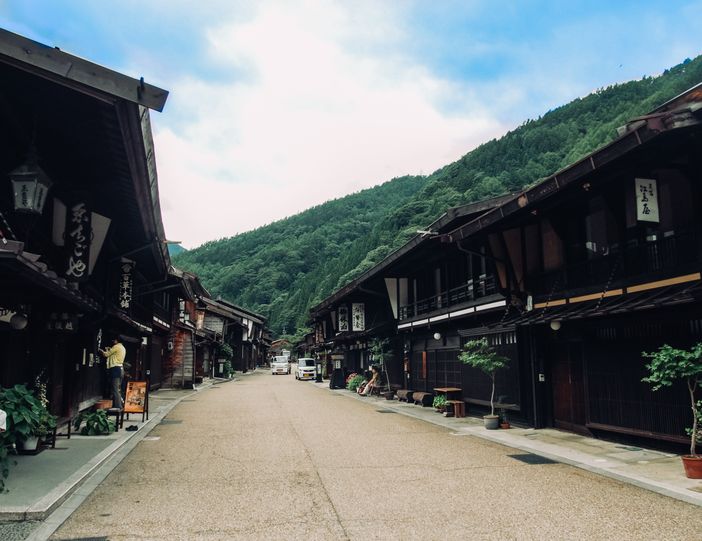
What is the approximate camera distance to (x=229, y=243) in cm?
13638

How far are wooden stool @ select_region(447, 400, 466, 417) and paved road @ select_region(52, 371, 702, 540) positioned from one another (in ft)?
17.3

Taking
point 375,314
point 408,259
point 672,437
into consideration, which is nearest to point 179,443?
point 672,437

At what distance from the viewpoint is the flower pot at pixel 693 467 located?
8336mm

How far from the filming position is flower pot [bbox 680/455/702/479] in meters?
8.34

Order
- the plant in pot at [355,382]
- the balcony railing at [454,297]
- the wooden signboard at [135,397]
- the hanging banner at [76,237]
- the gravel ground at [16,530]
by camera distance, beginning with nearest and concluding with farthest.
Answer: the gravel ground at [16,530] < the hanging banner at [76,237] < the wooden signboard at [135,397] < the balcony railing at [454,297] < the plant in pot at [355,382]

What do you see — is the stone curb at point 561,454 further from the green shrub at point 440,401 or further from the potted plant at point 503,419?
the green shrub at point 440,401

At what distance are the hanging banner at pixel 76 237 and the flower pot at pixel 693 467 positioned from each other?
1144 cm

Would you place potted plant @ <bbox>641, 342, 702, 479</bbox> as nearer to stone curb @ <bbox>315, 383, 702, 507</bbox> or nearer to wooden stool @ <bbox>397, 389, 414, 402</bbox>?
stone curb @ <bbox>315, 383, 702, 507</bbox>

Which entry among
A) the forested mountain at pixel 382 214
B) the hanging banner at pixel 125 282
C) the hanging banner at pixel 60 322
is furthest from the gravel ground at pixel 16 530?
the forested mountain at pixel 382 214

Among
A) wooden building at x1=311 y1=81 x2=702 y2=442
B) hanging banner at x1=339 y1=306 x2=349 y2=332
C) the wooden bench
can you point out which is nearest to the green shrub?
wooden building at x1=311 y1=81 x2=702 y2=442

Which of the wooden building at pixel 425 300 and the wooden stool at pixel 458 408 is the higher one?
the wooden building at pixel 425 300

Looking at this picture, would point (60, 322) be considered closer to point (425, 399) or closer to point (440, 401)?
point (440, 401)

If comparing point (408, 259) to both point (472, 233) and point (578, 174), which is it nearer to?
point (472, 233)

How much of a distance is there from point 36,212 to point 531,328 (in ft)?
39.0
